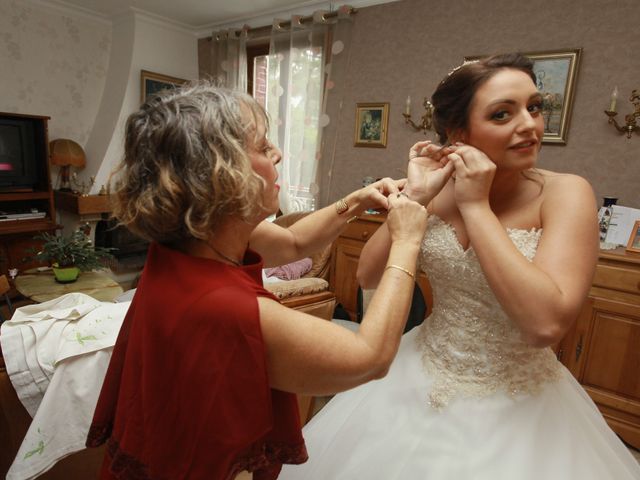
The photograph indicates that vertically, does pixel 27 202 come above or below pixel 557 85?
below

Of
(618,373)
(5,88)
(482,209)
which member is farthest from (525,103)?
(5,88)

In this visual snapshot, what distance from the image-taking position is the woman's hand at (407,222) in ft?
2.99

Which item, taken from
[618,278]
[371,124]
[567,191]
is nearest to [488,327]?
[567,191]

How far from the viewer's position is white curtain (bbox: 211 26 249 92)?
4410 mm

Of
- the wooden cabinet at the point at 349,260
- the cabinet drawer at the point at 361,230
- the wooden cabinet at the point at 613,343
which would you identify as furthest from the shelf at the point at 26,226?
the wooden cabinet at the point at 613,343

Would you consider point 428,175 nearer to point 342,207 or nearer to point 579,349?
point 342,207

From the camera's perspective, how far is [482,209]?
97 centimetres

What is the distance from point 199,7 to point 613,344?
4578 mm

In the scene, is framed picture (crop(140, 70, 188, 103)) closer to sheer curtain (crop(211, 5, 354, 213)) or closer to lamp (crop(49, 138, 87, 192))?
lamp (crop(49, 138, 87, 192))

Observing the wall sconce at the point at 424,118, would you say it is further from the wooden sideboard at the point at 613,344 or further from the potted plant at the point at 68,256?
the potted plant at the point at 68,256

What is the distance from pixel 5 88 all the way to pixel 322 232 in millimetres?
4556

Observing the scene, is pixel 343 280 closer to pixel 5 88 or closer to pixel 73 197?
pixel 73 197

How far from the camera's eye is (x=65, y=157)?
14.3ft

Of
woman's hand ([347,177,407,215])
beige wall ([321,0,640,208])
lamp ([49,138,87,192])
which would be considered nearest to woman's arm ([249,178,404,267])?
woman's hand ([347,177,407,215])
